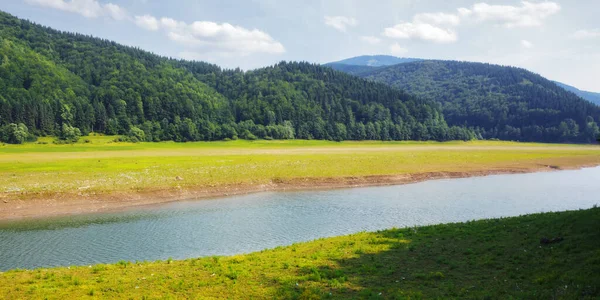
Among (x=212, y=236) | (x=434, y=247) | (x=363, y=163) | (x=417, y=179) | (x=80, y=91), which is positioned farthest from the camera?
(x=80, y=91)

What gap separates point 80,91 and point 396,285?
680ft

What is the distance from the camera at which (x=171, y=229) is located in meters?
33.9

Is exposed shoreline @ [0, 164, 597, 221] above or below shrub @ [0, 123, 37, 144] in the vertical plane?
below

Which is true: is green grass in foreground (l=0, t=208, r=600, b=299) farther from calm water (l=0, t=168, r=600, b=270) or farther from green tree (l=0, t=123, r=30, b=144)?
green tree (l=0, t=123, r=30, b=144)

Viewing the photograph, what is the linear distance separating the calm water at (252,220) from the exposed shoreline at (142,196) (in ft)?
10.1

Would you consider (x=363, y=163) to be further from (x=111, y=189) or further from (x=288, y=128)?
(x=288, y=128)

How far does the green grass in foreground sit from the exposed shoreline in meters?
26.3

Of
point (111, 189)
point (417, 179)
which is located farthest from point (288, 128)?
point (111, 189)

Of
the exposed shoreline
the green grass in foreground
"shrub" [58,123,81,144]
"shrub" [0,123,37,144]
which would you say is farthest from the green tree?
the green grass in foreground

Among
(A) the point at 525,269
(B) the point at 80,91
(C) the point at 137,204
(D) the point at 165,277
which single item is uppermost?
(B) the point at 80,91

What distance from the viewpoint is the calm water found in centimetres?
2761

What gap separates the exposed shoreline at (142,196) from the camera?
41.2 meters

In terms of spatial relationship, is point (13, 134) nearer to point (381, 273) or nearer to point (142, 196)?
point (142, 196)

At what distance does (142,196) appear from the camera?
48.3m
